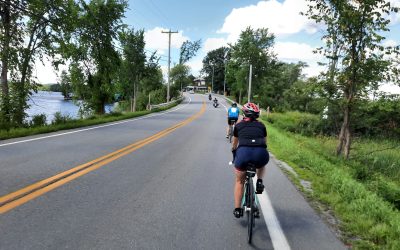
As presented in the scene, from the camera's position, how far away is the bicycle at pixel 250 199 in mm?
4473

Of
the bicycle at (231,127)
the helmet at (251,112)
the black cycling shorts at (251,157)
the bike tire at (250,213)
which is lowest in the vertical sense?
the bicycle at (231,127)

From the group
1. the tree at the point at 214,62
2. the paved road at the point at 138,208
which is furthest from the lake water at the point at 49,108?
the tree at the point at 214,62

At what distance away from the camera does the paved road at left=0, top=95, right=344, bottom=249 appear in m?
4.25

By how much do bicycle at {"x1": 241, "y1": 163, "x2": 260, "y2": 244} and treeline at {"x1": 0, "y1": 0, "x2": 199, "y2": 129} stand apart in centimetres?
1355

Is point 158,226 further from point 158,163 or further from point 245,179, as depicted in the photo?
point 158,163

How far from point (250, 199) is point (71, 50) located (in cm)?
2058

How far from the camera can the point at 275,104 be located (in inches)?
2613

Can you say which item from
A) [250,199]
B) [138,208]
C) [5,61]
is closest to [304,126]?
[5,61]

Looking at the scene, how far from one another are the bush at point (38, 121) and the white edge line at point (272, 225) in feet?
46.0

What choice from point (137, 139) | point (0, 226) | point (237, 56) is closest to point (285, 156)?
point (137, 139)

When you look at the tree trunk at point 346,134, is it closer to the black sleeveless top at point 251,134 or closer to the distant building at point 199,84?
the black sleeveless top at point 251,134

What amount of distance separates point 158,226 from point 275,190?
10.4ft

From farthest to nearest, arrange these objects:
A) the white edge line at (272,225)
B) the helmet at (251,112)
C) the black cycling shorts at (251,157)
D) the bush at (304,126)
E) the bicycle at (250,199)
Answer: the bush at (304,126) → the helmet at (251,112) → the black cycling shorts at (251,157) → the bicycle at (250,199) → the white edge line at (272,225)

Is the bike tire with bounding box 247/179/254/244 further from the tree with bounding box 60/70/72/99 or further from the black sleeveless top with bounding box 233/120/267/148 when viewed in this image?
the tree with bounding box 60/70/72/99
